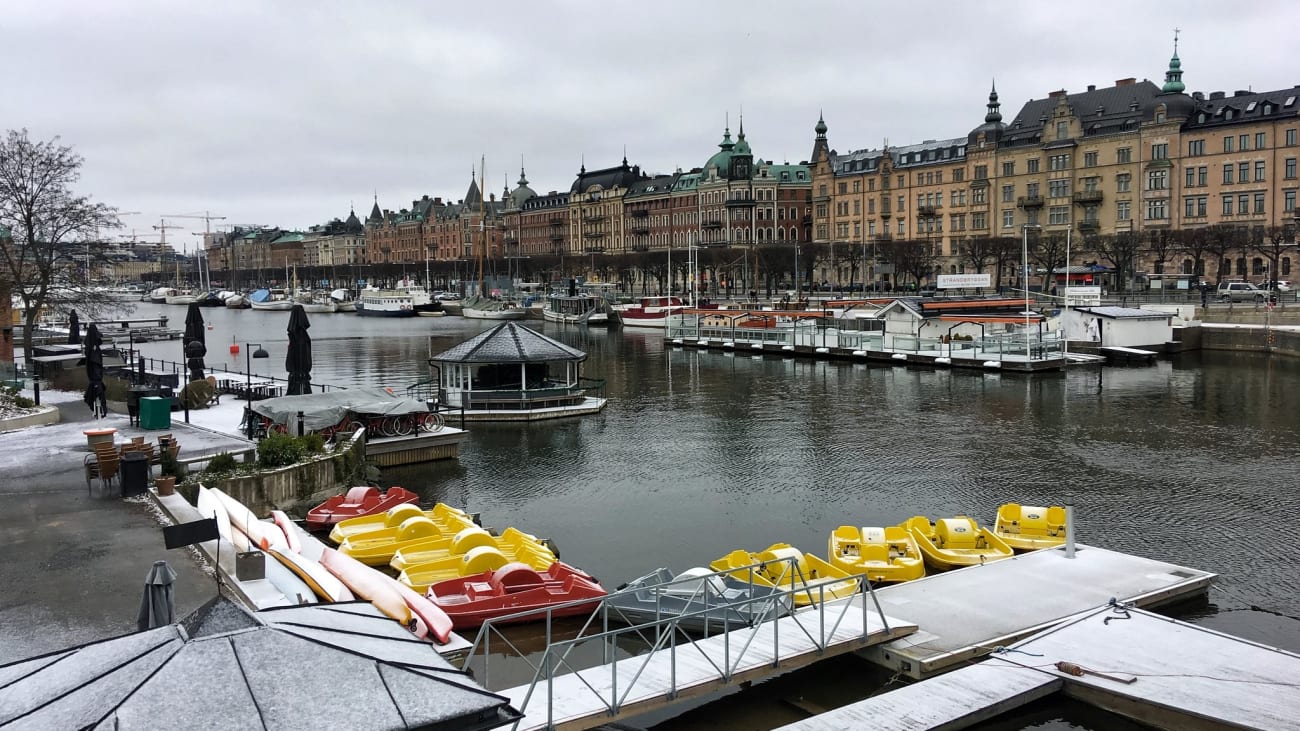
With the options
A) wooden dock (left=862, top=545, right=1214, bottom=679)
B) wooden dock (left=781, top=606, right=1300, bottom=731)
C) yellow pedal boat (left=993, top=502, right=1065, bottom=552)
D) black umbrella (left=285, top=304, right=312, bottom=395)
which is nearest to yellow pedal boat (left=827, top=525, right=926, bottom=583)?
wooden dock (left=862, top=545, right=1214, bottom=679)

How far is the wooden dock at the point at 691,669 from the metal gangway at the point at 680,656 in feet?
0.05

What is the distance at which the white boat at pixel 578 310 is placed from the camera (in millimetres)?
109494

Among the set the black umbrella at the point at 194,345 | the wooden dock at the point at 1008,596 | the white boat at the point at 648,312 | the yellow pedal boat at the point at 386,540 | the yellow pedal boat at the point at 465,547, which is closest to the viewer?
the wooden dock at the point at 1008,596

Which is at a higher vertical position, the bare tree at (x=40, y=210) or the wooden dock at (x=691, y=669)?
the bare tree at (x=40, y=210)

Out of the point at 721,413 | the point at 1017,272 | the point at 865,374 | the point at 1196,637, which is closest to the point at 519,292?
the point at 1017,272

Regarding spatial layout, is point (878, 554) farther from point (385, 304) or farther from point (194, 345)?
point (385, 304)

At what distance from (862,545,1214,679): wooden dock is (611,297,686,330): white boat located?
80.0m

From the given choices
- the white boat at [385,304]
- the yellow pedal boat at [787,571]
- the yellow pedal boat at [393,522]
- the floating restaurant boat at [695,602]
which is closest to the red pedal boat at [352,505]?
the yellow pedal boat at [393,522]

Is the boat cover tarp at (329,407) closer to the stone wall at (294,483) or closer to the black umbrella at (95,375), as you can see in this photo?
the stone wall at (294,483)

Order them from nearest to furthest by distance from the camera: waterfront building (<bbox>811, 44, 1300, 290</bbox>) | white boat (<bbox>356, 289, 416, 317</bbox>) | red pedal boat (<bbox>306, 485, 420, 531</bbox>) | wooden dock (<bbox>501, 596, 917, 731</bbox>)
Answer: wooden dock (<bbox>501, 596, 917, 731</bbox>) → red pedal boat (<bbox>306, 485, 420, 531</bbox>) → waterfront building (<bbox>811, 44, 1300, 290</bbox>) → white boat (<bbox>356, 289, 416, 317</bbox>)

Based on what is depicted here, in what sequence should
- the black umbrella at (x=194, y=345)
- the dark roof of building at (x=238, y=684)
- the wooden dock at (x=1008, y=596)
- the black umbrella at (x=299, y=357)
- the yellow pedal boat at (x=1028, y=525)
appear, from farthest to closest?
the black umbrella at (x=194, y=345), the black umbrella at (x=299, y=357), the yellow pedal boat at (x=1028, y=525), the wooden dock at (x=1008, y=596), the dark roof of building at (x=238, y=684)

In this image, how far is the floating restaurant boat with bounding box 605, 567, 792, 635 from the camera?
53.9ft

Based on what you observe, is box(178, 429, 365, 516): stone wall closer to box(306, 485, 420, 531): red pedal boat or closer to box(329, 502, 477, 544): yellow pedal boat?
box(306, 485, 420, 531): red pedal boat

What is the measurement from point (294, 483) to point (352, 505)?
1.98 m
